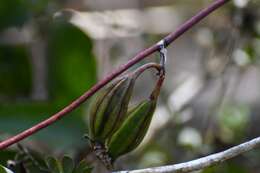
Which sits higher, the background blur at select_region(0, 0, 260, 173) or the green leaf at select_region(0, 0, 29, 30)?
the green leaf at select_region(0, 0, 29, 30)

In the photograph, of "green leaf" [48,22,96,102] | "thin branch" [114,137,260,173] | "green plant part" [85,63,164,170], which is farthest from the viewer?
"green leaf" [48,22,96,102]

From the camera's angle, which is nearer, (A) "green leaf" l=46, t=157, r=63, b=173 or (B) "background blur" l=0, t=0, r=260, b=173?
(A) "green leaf" l=46, t=157, r=63, b=173

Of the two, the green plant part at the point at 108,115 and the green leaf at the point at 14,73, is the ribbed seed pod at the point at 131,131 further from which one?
the green leaf at the point at 14,73

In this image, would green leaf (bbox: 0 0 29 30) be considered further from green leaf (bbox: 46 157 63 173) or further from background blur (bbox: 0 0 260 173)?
green leaf (bbox: 46 157 63 173)

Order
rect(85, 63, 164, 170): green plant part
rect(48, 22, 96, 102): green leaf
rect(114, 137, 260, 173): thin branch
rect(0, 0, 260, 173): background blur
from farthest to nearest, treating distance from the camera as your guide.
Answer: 1. rect(48, 22, 96, 102): green leaf
2. rect(0, 0, 260, 173): background blur
3. rect(85, 63, 164, 170): green plant part
4. rect(114, 137, 260, 173): thin branch

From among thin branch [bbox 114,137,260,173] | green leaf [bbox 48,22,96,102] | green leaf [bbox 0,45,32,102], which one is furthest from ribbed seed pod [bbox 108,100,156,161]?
green leaf [bbox 0,45,32,102]

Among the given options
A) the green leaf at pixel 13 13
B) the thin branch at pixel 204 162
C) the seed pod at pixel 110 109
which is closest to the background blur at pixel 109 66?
the green leaf at pixel 13 13

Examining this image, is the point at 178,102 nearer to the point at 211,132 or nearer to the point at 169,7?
the point at 211,132

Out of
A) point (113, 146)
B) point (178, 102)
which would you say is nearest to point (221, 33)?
point (178, 102)

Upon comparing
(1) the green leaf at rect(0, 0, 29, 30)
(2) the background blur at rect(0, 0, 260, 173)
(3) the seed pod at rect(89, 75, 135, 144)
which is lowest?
(2) the background blur at rect(0, 0, 260, 173)
